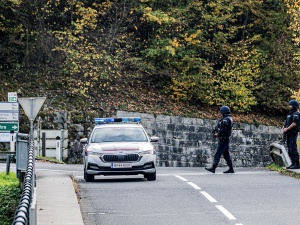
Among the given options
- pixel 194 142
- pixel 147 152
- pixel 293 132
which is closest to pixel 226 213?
pixel 147 152

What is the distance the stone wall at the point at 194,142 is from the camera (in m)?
42.2

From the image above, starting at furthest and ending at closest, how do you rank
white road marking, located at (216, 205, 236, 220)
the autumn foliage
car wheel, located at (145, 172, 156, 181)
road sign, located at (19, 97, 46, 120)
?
1. the autumn foliage
2. road sign, located at (19, 97, 46, 120)
3. car wheel, located at (145, 172, 156, 181)
4. white road marking, located at (216, 205, 236, 220)

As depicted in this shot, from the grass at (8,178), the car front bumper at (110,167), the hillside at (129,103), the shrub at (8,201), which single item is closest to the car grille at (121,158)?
the car front bumper at (110,167)

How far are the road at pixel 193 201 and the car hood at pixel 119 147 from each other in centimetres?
87

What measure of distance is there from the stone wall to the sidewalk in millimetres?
21787

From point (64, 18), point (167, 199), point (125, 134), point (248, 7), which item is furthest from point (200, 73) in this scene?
point (167, 199)

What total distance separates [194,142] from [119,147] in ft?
71.8

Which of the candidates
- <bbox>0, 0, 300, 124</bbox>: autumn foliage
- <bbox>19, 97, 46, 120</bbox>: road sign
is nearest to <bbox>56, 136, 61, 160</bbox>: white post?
<bbox>0, 0, 300, 124</bbox>: autumn foliage

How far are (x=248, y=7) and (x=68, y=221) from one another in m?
37.0

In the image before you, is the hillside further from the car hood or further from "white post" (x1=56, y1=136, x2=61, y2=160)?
the car hood

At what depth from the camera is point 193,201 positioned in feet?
51.5

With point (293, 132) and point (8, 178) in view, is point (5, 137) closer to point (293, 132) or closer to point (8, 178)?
point (8, 178)

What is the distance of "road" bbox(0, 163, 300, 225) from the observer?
1307 centimetres

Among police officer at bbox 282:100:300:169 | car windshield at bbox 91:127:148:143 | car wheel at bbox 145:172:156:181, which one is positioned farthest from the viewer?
police officer at bbox 282:100:300:169
